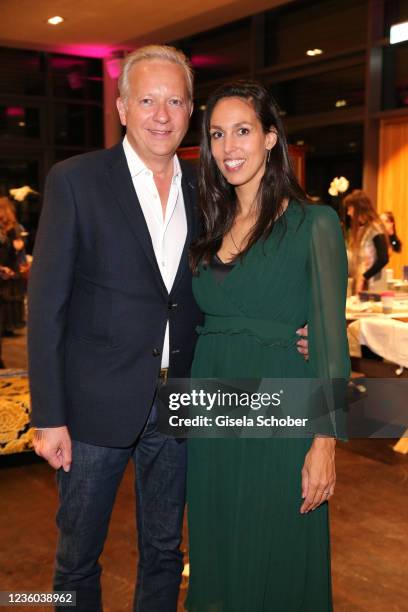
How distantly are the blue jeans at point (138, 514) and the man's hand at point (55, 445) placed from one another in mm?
41

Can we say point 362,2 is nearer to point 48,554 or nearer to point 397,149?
point 397,149

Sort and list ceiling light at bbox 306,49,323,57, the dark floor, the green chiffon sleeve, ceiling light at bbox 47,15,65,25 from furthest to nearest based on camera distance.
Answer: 1. ceiling light at bbox 47,15,65,25
2. ceiling light at bbox 306,49,323,57
3. the dark floor
4. the green chiffon sleeve

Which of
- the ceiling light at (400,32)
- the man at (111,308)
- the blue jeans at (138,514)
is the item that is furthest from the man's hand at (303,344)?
the ceiling light at (400,32)

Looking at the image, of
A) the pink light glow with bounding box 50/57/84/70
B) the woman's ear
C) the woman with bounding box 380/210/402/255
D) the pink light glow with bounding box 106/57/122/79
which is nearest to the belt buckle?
the woman's ear

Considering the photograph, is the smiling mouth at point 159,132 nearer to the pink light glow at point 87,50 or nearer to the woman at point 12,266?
the woman at point 12,266

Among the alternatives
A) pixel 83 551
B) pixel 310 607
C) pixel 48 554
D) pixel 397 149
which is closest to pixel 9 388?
pixel 48 554

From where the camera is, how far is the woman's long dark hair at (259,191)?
1.81m

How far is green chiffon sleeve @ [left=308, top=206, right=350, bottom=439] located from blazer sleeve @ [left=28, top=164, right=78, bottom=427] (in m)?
0.61

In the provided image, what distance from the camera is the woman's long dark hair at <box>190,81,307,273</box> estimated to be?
5.93ft

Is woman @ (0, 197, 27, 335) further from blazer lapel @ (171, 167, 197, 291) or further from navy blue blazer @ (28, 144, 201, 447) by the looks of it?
navy blue blazer @ (28, 144, 201, 447)

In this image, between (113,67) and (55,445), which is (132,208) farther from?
(113,67)

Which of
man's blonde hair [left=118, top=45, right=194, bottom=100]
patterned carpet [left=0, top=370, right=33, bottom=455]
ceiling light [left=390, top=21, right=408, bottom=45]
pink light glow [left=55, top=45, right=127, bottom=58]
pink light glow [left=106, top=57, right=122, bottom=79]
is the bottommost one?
patterned carpet [left=0, top=370, right=33, bottom=455]

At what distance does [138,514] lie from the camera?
2.09m

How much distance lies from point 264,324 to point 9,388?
296cm
